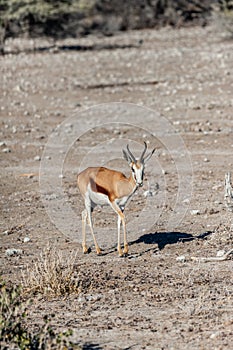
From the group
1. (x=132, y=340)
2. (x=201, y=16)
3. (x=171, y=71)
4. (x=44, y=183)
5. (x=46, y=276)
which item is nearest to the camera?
(x=132, y=340)

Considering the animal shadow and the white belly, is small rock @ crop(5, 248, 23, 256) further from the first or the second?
the animal shadow

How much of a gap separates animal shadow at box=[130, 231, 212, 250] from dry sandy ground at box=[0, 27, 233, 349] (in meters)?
0.02

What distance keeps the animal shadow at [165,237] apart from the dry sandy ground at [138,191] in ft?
0.07

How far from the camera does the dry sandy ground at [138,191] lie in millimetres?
6449

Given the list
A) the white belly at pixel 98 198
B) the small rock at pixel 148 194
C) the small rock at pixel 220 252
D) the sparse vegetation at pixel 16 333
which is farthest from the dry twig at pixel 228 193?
the sparse vegetation at pixel 16 333

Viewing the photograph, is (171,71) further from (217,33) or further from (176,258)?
(176,258)

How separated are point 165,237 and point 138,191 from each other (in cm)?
211

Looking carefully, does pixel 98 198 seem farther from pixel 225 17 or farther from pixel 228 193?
pixel 225 17

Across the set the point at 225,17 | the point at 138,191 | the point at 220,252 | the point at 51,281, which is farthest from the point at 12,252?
the point at 225,17

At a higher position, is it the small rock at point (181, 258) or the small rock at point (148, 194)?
the small rock at point (181, 258)

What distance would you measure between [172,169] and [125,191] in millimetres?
4052

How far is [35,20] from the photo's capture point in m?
30.3

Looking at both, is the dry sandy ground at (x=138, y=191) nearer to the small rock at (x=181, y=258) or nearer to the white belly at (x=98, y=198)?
the small rock at (x=181, y=258)

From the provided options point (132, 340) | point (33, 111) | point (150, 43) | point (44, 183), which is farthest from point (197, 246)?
point (150, 43)
